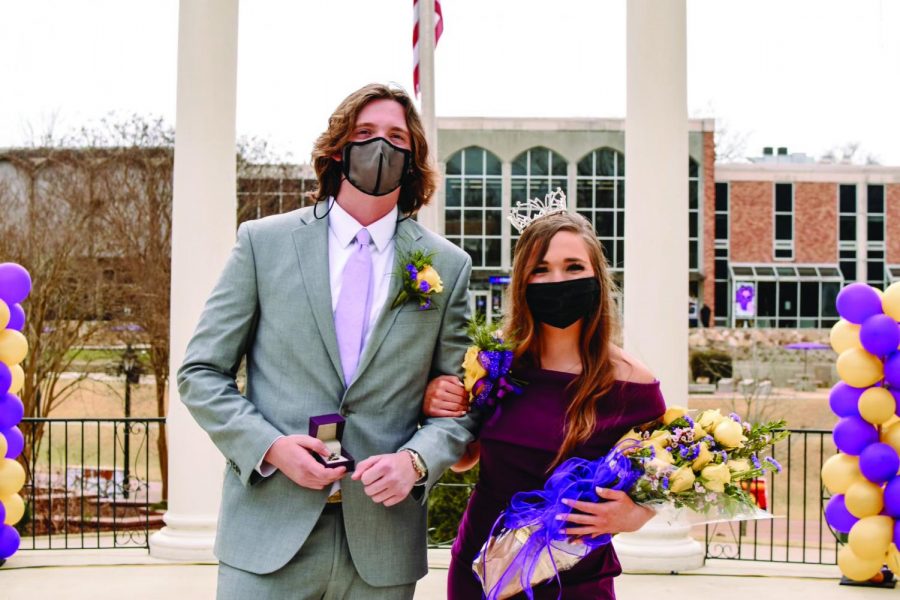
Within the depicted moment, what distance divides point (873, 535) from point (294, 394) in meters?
5.61

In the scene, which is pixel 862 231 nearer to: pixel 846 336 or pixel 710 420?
pixel 846 336

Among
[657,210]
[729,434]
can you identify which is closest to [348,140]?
[729,434]

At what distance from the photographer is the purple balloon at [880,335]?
6.83 m

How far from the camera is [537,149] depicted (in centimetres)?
4234

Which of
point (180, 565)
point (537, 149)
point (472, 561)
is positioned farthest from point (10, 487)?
point (537, 149)

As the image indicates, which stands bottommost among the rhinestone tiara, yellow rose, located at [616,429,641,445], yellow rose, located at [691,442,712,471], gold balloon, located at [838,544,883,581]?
gold balloon, located at [838,544,883,581]

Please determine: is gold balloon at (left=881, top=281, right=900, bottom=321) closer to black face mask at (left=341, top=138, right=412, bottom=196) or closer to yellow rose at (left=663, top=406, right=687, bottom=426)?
yellow rose at (left=663, top=406, right=687, bottom=426)

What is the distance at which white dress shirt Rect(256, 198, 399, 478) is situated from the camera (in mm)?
2986

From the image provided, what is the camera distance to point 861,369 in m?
6.98

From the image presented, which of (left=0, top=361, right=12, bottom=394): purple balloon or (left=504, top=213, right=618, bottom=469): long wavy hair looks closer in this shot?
(left=504, top=213, right=618, bottom=469): long wavy hair

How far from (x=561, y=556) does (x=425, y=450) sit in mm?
581

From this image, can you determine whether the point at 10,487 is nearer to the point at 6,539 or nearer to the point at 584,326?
the point at 6,539

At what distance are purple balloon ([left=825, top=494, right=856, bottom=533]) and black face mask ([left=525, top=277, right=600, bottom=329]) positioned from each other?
16.0 ft

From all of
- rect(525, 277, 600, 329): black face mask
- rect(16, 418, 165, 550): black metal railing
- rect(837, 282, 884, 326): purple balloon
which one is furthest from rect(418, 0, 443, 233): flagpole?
rect(16, 418, 165, 550): black metal railing
